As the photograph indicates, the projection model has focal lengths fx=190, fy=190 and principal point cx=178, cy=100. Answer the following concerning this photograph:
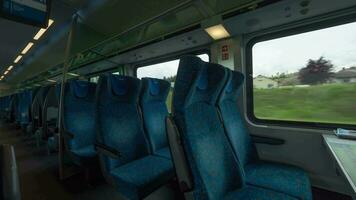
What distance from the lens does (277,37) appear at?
93.1 inches

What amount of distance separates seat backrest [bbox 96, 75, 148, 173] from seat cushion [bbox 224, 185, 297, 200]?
97 cm

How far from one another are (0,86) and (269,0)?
61.3 ft

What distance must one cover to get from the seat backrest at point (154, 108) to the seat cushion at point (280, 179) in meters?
1.03

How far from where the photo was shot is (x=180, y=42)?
299 cm

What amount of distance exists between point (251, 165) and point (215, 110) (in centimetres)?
85

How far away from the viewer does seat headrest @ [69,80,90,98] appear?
2.52 metres

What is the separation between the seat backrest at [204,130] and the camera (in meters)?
1.06

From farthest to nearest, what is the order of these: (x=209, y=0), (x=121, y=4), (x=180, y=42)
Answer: (x=180, y=42) < (x=121, y=4) < (x=209, y=0)

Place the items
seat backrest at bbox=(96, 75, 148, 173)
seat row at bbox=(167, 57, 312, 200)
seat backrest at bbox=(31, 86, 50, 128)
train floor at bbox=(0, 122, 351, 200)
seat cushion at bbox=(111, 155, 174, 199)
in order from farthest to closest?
seat backrest at bbox=(31, 86, 50, 128)
train floor at bbox=(0, 122, 351, 200)
seat backrest at bbox=(96, 75, 148, 173)
seat cushion at bbox=(111, 155, 174, 199)
seat row at bbox=(167, 57, 312, 200)

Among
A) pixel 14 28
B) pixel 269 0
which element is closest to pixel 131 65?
pixel 14 28

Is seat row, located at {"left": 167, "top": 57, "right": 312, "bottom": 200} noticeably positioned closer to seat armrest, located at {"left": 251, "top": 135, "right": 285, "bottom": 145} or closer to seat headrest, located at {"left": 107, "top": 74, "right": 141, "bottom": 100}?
seat armrest, located at {"left": 251, "top": 135, "right": 285, "bottom": 145}

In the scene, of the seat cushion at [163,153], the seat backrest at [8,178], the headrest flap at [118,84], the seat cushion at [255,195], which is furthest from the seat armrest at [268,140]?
the seat backrest at [8,178]

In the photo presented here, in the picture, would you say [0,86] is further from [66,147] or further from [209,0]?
[209,0]

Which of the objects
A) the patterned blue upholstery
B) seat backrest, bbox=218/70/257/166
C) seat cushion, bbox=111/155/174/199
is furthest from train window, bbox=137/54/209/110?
the patterned blue upholstery
